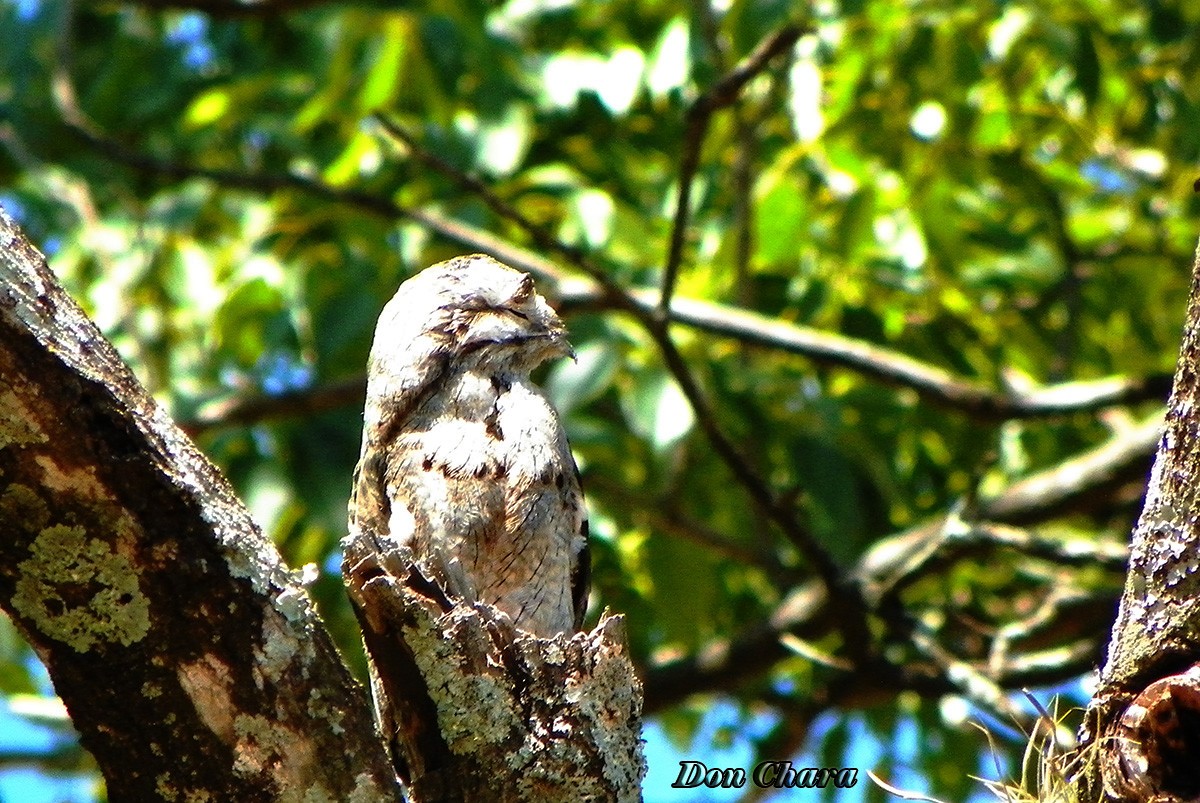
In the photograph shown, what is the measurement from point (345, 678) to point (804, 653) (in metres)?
2.86

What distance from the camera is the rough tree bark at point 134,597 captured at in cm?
247

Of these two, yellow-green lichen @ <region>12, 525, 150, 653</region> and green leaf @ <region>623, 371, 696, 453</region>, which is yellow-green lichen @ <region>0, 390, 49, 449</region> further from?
green leaf @ <region>623, 371, 696, 453</region>

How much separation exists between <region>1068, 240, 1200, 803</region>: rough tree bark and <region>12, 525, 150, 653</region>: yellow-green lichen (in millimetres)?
1672

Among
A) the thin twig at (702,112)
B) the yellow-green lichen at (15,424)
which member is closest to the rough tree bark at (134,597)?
the yellow-green lichen at (15,424)

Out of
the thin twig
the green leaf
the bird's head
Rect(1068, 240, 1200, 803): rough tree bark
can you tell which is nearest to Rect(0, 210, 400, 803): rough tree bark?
Rect(1068, 240, 1200, 803): rough tree bark

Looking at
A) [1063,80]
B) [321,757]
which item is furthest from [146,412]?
[1063,80]

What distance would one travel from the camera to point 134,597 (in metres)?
→ 2.48

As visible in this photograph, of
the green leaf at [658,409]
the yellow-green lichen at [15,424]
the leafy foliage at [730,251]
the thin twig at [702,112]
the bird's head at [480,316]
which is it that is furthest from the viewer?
A: the leafy foliage at [730,251]

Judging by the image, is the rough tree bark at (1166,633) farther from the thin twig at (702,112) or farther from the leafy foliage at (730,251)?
the leafy foliage at (730,251)

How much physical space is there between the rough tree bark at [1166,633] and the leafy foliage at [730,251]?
264 centimetres

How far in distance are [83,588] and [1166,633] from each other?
5.99ft

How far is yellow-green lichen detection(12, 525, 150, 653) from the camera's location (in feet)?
8.12

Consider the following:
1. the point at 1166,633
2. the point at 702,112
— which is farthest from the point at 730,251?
the point at 1166,633

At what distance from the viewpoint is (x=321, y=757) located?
Result: 8.36ft
